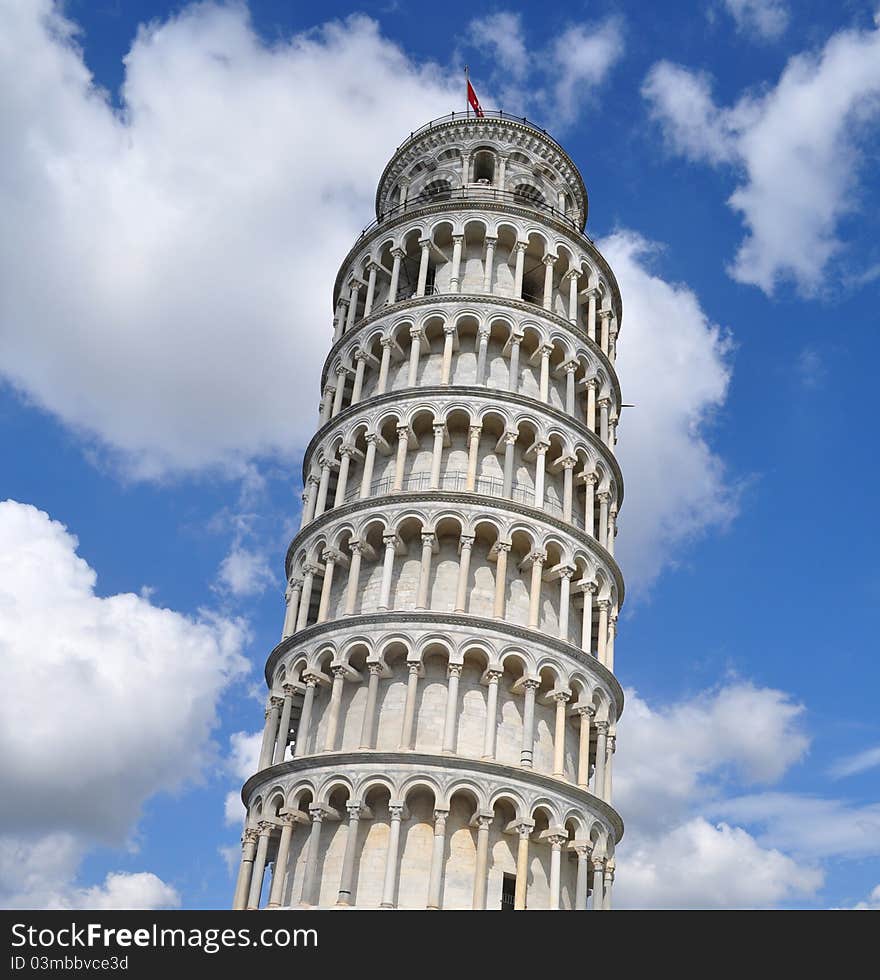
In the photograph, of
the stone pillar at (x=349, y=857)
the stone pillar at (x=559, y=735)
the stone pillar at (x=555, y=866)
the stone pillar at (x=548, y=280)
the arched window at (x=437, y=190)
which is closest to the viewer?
the stone pillar at (x=349, y=857)

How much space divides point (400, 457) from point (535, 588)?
6.79m

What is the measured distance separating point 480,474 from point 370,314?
29.8 feet

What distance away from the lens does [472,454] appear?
3722cm

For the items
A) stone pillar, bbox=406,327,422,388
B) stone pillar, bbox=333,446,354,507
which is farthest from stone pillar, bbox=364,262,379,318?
stone pillar, bbox=333,446,354,507

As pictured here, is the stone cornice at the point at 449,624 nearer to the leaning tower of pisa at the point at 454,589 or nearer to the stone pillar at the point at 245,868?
the leaning tower of pisa at the point at 454,589

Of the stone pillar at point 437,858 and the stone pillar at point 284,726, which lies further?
the stone pillar at point 284,726

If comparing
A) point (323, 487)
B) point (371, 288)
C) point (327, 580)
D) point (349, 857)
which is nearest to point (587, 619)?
point (327, 580)

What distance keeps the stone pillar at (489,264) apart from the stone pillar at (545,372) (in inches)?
129

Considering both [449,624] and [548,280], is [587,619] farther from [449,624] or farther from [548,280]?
[548,280]

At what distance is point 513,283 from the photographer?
1688 inches

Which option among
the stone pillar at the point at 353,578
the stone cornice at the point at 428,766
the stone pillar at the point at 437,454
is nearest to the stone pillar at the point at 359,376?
the stone pillar at the point at 437,454

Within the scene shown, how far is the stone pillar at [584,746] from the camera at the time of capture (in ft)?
111
